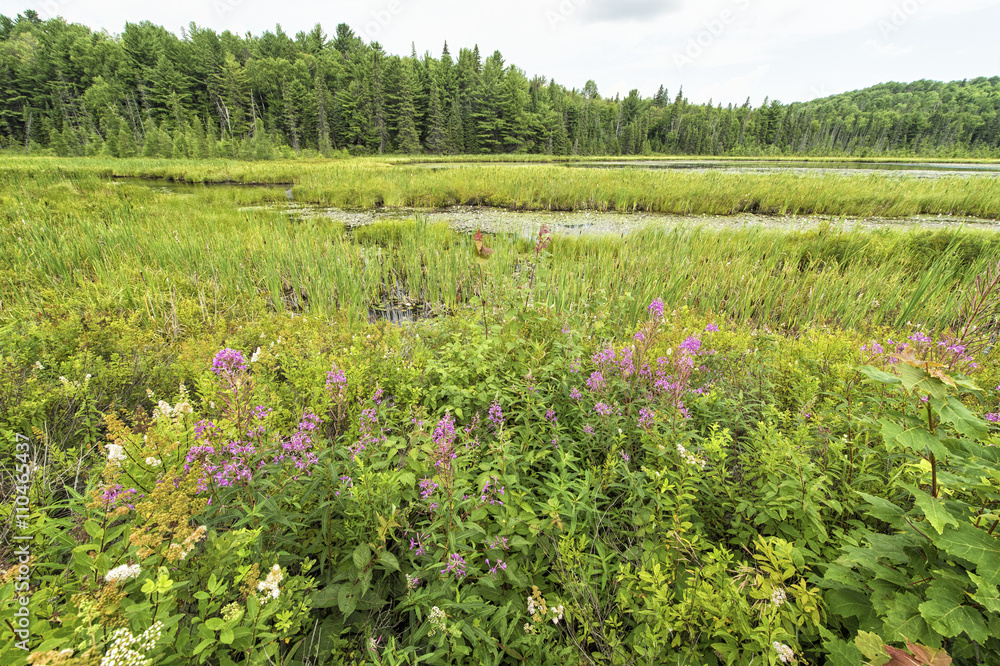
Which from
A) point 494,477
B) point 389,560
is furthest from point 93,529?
point 494,477

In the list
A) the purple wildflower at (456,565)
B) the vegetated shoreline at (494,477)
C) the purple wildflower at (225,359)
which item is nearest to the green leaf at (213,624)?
the vegetated shoreline at (494,477)

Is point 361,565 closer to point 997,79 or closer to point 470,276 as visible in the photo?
point 470,276

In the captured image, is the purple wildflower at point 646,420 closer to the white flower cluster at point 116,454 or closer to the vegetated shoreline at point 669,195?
the white flower cluster at point 116,454

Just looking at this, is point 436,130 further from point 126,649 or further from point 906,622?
point 906,622

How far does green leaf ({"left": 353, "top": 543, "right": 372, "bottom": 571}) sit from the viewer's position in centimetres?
131

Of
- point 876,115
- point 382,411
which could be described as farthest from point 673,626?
point 876,115

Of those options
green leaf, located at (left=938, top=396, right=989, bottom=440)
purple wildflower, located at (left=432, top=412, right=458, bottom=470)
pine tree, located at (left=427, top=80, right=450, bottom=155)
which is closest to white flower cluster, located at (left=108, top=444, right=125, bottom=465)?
purple wildflower, located at (left=432, top=412, right=458, bottom=470)

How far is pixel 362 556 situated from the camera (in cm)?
134

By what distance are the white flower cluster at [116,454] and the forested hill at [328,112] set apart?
144 ft

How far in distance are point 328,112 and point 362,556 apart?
220 feet

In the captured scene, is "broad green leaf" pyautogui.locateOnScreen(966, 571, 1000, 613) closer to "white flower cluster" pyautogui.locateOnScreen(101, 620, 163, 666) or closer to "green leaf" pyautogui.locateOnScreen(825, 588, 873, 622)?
"green leaf" pyautogui.locateOnScreen(825, 588, 873, 622)

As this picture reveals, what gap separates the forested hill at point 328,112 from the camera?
4847 cm

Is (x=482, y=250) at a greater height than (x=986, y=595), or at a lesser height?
greater

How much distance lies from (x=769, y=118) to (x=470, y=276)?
3724 inches
